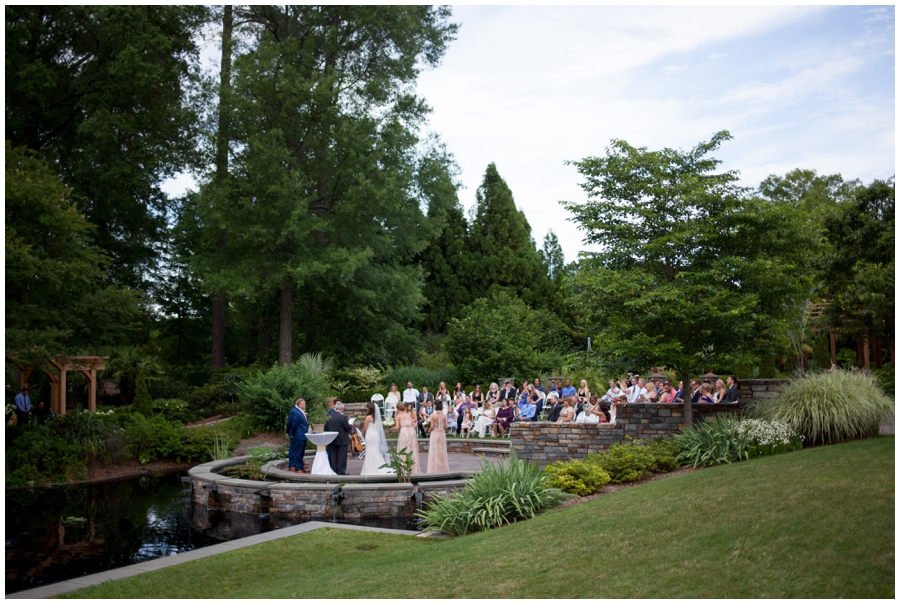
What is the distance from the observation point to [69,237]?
62.8 ft

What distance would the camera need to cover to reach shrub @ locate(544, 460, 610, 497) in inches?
407

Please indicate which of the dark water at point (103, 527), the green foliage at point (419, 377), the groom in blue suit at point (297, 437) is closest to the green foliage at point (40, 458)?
the dark water at point (103, 527)

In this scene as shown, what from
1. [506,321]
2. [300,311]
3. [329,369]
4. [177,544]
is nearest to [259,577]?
[177,544]

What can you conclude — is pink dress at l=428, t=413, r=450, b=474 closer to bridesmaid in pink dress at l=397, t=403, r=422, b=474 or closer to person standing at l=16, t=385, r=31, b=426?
bridesmaid in pink dress at l=397, t=403, r=422, b=474

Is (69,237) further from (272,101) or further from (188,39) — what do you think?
(188,39)

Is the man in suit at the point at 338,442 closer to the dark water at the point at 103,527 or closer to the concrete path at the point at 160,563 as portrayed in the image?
the dark water at the point at 103,527

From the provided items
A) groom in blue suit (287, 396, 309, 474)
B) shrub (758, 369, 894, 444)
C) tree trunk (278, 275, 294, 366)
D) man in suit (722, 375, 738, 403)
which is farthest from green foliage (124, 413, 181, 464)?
shrub (758, 369, 894, 444)

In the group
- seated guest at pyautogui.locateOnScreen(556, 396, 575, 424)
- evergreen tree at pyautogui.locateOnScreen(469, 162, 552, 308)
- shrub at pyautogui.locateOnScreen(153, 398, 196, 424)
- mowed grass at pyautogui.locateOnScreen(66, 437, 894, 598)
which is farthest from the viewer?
evergreen tree at pyautogui.locateOnScreen(469, 162, 552, 308)

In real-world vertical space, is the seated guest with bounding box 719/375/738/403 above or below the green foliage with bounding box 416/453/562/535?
above

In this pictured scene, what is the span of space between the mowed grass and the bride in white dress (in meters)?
4.28

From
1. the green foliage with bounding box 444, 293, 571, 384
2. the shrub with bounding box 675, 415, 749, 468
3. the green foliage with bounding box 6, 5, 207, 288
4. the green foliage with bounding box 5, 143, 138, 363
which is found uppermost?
the green foliage with bounding box 6, 5, 207, 288

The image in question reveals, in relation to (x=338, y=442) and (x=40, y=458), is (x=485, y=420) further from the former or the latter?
(x=40, y=458)

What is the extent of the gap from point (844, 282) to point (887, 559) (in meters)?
18.2

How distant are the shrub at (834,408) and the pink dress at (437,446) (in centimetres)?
570
